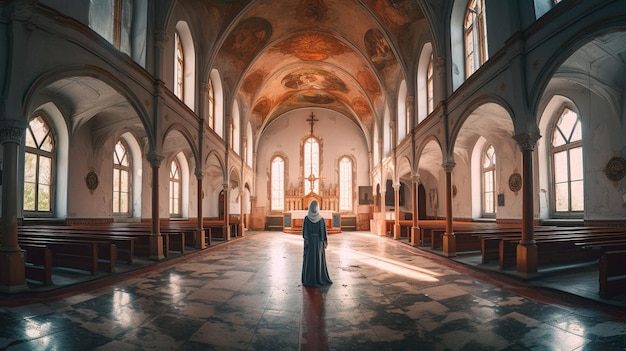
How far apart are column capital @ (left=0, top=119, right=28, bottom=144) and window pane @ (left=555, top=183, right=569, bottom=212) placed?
16.1 metres

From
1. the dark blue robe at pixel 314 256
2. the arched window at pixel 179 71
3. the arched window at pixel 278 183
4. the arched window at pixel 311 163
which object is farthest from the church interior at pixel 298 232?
the arched window at pixel 311 163

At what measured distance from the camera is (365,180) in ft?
105

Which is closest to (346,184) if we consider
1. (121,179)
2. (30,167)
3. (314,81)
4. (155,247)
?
(314,81)

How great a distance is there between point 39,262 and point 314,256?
5273mm

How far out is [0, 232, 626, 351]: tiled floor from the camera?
451 centimetres

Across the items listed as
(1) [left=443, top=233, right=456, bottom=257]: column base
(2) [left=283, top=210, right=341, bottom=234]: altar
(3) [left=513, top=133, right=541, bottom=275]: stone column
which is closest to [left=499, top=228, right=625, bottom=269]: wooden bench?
(3) [left=513, top=133, right=541, bottom=275]: stone column

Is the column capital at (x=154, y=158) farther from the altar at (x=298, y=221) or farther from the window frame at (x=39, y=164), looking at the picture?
the altar at (x=298, y=221)

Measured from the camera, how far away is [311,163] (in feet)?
106

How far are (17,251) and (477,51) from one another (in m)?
12.7

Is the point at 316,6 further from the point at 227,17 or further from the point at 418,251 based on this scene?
the point at 418,251

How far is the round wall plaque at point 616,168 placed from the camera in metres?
11.1

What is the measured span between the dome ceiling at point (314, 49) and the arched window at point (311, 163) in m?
4.74

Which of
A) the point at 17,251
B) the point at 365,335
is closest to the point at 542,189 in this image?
the point at 365,335

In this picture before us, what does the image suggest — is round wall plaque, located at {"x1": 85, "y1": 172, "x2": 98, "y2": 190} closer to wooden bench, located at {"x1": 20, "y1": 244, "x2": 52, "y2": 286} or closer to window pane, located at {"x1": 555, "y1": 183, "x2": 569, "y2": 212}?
wooden bench, located at {"x1": 20, "y1": 244, "x2": 52, "y2": 286}
